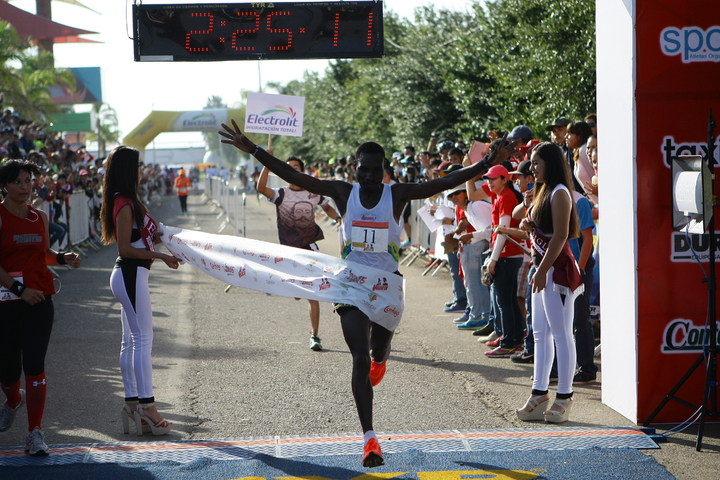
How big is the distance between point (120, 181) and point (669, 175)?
400cm

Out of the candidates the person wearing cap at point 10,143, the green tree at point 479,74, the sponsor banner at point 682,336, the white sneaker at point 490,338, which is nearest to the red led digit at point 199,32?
the white sneaker at point 490,338

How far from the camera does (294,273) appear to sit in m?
5.51

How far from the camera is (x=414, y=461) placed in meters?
4.96

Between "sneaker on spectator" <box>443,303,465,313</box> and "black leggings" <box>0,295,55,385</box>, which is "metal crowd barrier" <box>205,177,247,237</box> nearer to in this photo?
"sneaker on spectator" <box>443,303,465,313</box>

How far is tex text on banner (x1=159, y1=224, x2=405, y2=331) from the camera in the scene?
199 inches

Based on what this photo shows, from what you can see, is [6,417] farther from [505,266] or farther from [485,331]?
[485,331]

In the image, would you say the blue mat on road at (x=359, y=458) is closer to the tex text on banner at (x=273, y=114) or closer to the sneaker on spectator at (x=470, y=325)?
the sneaker on spectator at (x=470, y=325)

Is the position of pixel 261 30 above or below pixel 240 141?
above

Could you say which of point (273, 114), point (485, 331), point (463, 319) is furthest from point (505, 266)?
point (273, 114)

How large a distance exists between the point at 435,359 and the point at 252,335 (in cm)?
246

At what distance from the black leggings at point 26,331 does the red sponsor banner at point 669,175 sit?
428 centimetres

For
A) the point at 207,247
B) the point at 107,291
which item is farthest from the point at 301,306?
the point at 207,247

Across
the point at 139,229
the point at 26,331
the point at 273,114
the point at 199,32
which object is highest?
the point at 199,32

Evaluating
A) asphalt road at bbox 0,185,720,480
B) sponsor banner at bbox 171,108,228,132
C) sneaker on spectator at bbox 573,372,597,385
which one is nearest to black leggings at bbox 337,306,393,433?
asphalt road at bbox 0,185,720,480
